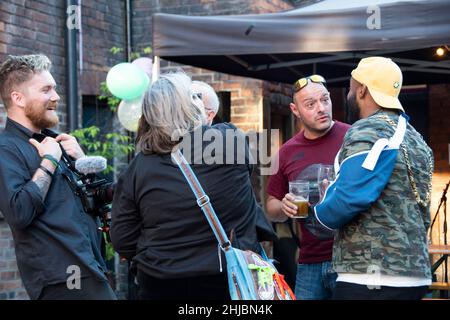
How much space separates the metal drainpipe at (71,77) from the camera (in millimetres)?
6738

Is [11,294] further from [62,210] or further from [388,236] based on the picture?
[388,236]

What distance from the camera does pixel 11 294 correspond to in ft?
19.7

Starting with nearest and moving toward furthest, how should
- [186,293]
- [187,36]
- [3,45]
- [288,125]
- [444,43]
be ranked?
[186,293] → [444,43] → [187,36] → [3,45] → [288,125]

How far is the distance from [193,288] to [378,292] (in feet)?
2.42

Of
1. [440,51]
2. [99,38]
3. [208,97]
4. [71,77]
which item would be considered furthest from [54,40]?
[208,97]

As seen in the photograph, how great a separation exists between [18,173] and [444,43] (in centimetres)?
266

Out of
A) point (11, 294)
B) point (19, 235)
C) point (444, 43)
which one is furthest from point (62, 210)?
point (11, 294)

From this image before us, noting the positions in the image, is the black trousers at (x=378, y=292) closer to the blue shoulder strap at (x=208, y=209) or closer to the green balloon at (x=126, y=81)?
the blue shoulder strap at (x=208, y=209)

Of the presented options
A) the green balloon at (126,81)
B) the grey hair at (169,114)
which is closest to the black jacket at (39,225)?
the grey hair at (169,114)

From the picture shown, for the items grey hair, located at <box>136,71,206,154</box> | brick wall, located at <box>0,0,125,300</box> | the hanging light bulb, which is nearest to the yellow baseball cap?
grey hair, located at <box>136,71,206,154</box>

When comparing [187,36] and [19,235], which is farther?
[187,36]

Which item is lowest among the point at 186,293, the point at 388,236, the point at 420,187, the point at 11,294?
the point at 11,294

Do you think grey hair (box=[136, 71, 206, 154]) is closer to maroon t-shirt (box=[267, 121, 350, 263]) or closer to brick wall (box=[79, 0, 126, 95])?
maroon t-shirt (box=[267, 121, 350, 263])

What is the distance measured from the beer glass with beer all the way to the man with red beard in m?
0.95
